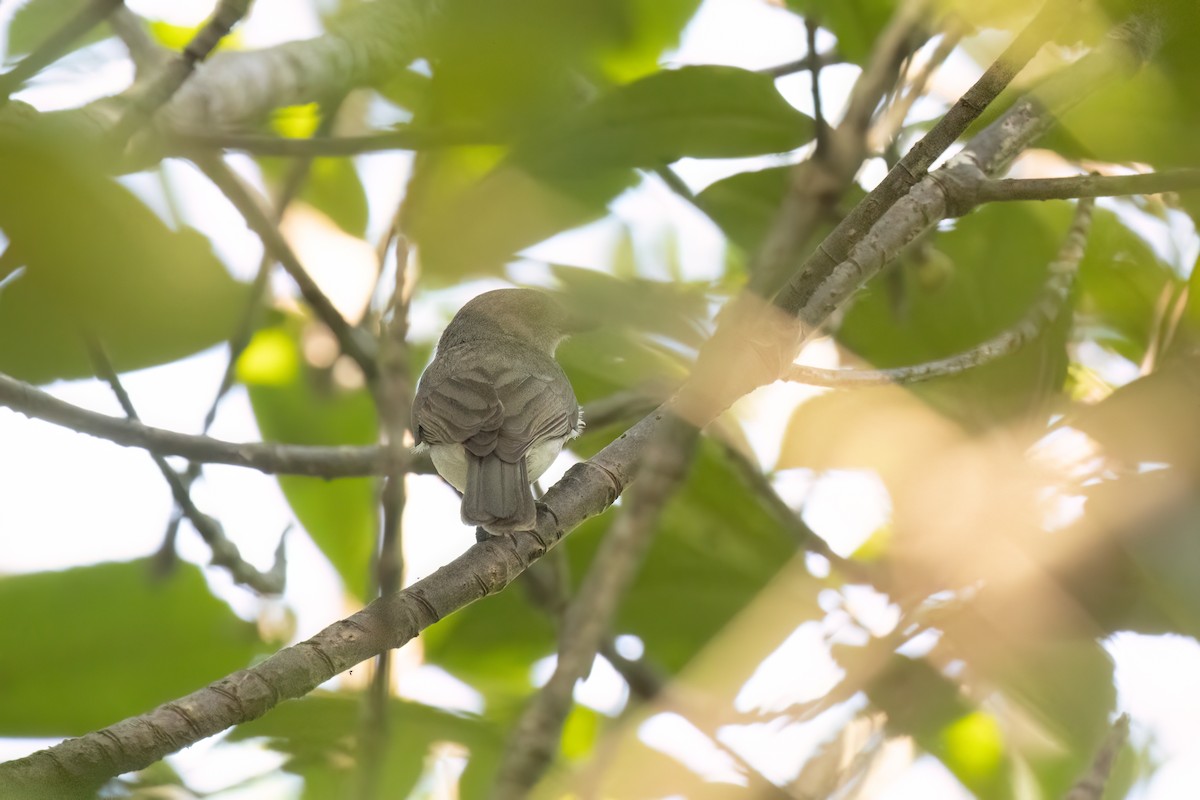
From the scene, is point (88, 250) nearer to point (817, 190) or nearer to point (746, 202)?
point (817, 190)

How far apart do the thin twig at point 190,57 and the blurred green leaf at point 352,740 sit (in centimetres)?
118

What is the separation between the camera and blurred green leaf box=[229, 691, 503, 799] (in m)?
2.31

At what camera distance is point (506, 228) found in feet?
4.38

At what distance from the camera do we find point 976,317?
3295 millimetres

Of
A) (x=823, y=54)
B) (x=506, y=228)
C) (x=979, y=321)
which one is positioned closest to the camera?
(x=506, y=228)

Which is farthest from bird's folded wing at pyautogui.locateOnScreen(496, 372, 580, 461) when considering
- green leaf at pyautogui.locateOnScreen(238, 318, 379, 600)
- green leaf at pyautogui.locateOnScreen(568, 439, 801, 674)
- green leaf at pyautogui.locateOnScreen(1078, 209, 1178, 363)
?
green leaf at pyautogui.locateOnScreen(1078, 209, 1178, 363)

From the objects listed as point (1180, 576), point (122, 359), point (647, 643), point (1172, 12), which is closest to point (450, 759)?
point (647, 643)

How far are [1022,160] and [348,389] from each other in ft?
8.30

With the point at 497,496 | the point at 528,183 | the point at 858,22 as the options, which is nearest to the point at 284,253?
the point at 497,496

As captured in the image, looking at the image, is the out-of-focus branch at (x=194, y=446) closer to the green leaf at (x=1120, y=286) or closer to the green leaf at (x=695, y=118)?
the green leaf at (x=695, y=118)

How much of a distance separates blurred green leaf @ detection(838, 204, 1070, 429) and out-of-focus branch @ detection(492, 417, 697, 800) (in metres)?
2.25

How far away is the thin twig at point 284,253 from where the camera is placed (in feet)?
9.61

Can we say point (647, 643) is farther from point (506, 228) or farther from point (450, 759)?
point (506, 228)

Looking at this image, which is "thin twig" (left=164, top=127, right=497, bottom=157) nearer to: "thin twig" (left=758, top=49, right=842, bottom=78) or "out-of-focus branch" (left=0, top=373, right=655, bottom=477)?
"out-of-focus branch" (left=0, top=373, right=655, bottom=477)
